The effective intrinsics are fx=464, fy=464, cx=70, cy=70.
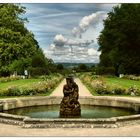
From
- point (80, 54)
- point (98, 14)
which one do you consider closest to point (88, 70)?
point (80, 54)

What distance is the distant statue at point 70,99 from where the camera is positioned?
12.0m

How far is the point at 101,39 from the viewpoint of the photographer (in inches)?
619

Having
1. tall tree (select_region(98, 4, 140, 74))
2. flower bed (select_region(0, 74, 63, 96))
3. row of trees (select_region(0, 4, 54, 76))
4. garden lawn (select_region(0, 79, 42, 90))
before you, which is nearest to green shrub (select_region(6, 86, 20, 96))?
flower bed (select_region(0, 74, 63, 96))

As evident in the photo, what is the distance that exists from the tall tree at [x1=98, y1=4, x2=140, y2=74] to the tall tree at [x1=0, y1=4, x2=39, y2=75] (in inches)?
94.9

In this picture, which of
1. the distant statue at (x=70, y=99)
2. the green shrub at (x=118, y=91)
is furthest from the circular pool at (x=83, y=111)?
the green shrub at (x=118, y=91)

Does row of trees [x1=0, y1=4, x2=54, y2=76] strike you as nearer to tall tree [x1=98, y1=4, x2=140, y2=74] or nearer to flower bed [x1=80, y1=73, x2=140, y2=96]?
flower bed [x1=80, y1=73, x2=140, y2=96]

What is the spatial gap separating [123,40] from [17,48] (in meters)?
3.56

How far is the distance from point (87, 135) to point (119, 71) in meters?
5.69

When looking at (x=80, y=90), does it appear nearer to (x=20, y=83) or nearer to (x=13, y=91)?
(x=13, y=91)

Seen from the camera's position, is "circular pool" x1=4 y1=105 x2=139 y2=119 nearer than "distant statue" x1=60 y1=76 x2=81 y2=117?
No

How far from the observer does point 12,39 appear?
15.6 m

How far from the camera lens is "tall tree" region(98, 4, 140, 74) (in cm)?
1491

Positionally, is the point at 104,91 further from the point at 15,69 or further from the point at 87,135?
the point at 87,135

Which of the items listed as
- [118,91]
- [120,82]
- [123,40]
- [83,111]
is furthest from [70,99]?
[118,91]
